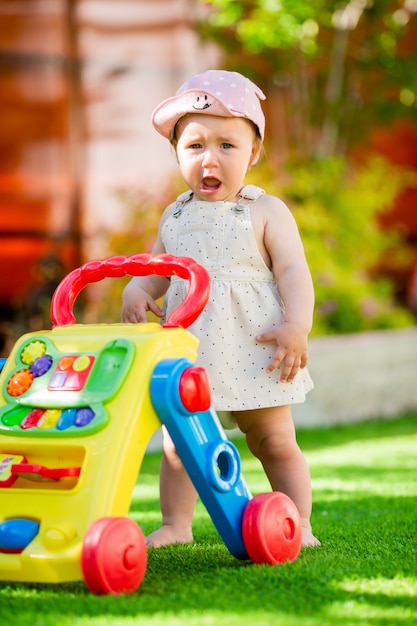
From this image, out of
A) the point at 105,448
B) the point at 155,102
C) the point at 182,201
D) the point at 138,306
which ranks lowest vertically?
the point at 105,448

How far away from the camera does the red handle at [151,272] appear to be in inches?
104

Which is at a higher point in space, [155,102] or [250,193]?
[155,102]

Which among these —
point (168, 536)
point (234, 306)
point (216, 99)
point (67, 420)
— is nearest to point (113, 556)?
point (67, 420)

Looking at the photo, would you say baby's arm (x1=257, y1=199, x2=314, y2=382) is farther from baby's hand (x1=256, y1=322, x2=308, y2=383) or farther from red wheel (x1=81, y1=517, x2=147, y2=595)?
red wheel (x1=81, y1=517, x2=147, y2=595)

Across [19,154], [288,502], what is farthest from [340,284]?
[288,502]

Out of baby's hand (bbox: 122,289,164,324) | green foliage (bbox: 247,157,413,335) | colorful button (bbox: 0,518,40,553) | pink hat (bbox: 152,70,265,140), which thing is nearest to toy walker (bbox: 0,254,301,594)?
colorful button (bbox: 0,518,40,553)

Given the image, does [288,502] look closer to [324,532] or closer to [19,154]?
[324,532]

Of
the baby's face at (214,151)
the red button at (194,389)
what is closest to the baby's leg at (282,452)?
the red button at (194,389)

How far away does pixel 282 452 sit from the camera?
9.77ft

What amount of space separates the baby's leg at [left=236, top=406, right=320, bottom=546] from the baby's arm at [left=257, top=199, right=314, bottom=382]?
138mm

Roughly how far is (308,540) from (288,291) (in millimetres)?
705

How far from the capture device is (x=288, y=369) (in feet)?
9.40

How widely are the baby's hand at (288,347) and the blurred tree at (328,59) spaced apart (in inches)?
199

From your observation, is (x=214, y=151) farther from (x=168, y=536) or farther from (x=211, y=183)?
(x=168, y=536)
